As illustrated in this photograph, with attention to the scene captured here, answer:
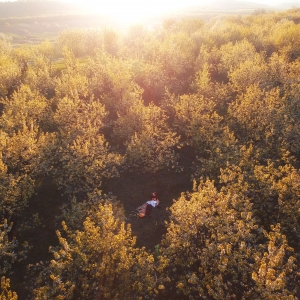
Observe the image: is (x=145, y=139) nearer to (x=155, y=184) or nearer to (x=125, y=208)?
(x=155, y=184)

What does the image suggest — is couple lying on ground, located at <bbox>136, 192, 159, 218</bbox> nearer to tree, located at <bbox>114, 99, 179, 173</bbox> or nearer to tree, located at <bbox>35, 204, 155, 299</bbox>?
tree, located at <bbox>114, 99, 179, 173</bbox>

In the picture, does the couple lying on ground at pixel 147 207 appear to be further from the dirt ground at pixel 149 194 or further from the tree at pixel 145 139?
the tree at pixel 145 139

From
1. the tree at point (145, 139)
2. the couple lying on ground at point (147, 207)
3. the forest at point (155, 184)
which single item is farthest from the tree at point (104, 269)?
the tree at point (145, 139)

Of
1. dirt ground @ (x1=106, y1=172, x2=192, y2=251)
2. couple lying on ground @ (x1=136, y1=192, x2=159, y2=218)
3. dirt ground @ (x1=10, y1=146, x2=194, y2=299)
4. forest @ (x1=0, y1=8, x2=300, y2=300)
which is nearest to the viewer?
forest @ (x1=0, y1=8, x2=300, y2=300)

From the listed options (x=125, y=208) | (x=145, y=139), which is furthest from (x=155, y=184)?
(x=145, y=139)

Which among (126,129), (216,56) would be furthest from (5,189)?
(216,56)

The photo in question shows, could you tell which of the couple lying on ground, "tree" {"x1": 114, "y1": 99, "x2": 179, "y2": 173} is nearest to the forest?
"tree" {"x1": 114, "y1": 99, "x2": 179, "y2": 173}
